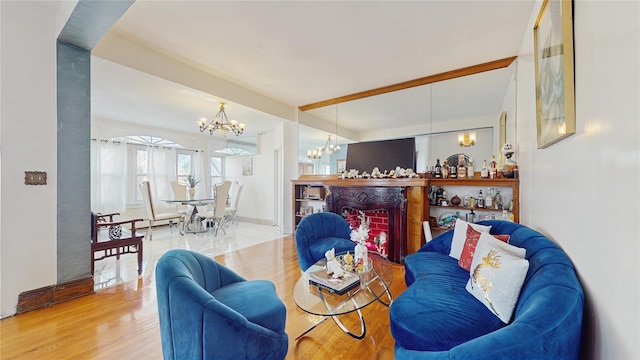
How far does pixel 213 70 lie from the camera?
3604 millimetres

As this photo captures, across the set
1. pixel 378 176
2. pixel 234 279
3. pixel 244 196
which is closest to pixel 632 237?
pixel 234 279

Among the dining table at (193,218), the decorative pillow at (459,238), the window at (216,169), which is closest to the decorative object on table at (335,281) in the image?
the decorative pillow at (459,238)

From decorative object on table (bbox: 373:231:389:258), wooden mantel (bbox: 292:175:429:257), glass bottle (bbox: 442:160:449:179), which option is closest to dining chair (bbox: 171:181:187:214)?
decorative object on table (bbox: 373:231:389:258)

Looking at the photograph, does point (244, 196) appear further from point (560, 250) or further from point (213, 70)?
point (560, 250)

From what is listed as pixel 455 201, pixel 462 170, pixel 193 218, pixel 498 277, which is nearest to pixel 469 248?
pixel 498 277

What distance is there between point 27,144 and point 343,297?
306cm

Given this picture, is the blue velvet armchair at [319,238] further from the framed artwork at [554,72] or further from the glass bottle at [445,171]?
the framed artwork at [554,72]

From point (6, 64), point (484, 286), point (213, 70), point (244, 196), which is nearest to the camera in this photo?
point (484, 286)

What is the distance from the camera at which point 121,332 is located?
192 cm

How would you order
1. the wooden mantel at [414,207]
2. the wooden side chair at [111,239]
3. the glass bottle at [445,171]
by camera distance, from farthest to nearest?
the glass bottle at [445,171] → the wooden mantel at [414,207] → the wooden side chair at [111,239]

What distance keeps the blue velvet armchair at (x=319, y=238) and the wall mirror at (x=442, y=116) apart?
5.44 feet

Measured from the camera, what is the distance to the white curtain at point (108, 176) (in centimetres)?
524

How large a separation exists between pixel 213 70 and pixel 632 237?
4243 mm

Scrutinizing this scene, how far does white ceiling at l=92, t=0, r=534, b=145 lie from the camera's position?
231 cm
